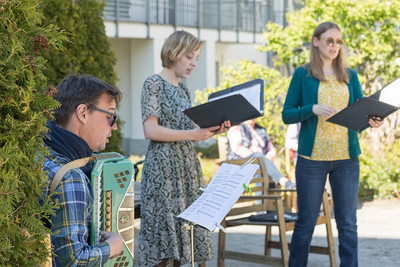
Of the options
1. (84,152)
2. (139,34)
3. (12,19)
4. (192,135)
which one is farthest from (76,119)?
(139,34)

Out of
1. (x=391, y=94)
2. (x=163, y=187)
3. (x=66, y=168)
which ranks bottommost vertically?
(x=163, y=187)

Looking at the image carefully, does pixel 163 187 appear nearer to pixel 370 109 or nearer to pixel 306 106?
pixel 306 106

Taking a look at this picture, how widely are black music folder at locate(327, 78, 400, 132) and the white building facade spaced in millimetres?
12779

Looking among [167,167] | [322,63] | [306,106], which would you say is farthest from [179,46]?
[322,63]

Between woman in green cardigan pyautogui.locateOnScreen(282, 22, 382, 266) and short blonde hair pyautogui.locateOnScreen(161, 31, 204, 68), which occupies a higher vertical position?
short blonde hair pyautogui.locateOnScreen(161, 31, 204, 68)

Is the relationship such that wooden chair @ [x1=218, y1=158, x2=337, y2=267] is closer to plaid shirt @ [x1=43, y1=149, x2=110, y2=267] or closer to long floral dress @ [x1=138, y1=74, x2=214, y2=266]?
long floral dress @ [x1=138, y1=74, x2=214, y2=266]

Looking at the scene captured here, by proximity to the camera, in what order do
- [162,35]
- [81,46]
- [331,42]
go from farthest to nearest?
[162,35] < [81,46] < [331,42]

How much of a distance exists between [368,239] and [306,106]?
10.7 feet

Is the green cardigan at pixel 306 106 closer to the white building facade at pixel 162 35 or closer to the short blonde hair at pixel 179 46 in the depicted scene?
the short blonde hair at pixel 179 46

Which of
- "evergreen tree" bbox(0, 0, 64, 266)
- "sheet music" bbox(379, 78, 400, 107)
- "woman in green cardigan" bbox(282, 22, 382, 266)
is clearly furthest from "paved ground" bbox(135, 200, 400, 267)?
"evergreen tree" bbox(0, 0, 64, 266)

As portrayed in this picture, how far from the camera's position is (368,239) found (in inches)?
316

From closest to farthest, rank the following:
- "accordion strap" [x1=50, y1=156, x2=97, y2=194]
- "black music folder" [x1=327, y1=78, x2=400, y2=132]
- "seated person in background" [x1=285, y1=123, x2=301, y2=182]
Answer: "accordion strap" [x1=50, y1=156, x2=97, y2=194]
"black music folder" [x1=327, y1=78, x2=400, y2=132]
"seated person in background" [x1=285, y1=123, x2=301, y2=182]

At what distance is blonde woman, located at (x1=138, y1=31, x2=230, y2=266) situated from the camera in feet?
16.1

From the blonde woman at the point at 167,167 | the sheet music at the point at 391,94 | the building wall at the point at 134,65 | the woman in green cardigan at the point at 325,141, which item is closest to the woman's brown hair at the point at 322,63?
the woman in green cardigan at the point at 325,141
